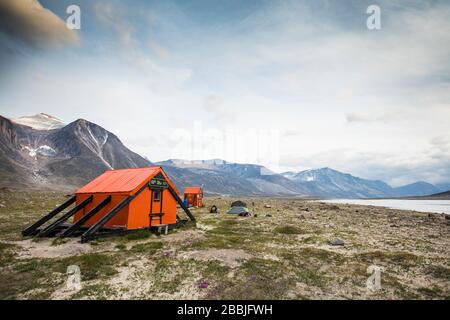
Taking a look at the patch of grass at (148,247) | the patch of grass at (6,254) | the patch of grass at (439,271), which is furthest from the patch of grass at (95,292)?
the patch of grass at (439,271)

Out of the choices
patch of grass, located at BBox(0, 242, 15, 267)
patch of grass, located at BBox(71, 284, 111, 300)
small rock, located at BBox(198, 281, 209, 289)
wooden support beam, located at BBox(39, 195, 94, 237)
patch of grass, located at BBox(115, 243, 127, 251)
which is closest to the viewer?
patch of grass, located at BBox(71, 284, 111, 300)

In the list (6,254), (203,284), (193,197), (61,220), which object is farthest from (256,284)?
(193,197)

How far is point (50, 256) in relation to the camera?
1534 centimetres

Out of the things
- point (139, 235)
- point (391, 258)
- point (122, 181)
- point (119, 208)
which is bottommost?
point (391, 258)

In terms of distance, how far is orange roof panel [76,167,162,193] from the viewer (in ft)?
73.3

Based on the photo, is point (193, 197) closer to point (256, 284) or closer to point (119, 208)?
point (119, 208)

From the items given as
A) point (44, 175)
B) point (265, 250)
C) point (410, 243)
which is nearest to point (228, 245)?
point (265, 250)

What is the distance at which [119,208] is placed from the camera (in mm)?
20078

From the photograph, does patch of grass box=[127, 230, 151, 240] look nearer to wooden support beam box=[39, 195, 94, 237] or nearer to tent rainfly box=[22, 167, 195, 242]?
tent rainfly box=[22, 167, 195, 242]

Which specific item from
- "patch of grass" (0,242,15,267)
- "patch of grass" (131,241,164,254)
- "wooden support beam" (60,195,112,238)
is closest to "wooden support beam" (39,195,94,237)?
"wooden support beam" (60,195,112,238)

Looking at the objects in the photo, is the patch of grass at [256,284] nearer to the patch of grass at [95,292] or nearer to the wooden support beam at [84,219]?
the patch of grass at [95,292]

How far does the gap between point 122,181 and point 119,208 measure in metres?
4.49
